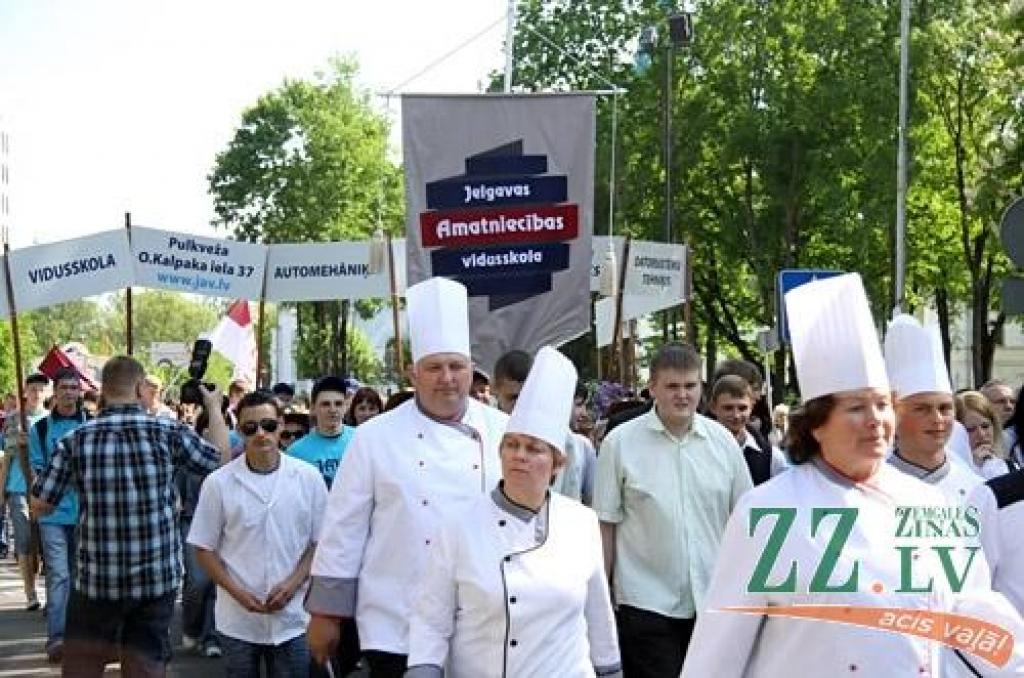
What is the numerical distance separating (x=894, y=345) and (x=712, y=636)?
72.5 inches

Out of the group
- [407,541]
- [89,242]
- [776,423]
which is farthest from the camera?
[776,423]

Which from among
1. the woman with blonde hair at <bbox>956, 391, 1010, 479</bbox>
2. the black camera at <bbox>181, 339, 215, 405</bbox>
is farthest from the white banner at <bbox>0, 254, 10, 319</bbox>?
the woman with blonde hair at <bbox>956, 391, 1010, 479</bbox>

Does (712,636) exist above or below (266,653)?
above

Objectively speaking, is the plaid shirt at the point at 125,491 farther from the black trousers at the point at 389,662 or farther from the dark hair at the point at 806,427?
the dark hair at the point at 806,427

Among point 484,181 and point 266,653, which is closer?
point 266,653

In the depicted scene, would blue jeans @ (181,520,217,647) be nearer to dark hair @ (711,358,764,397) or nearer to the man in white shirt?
dark hair @ (711,358,764,397)

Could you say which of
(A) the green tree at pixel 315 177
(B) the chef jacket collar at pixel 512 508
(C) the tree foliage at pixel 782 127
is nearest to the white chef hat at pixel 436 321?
(B) the chef jacket collar at pixel 512 508

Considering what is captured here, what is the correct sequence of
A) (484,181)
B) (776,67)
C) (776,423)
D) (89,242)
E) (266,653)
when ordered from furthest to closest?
(776,67)
(776,423)
(89,242)
(484,181)
(266,653)

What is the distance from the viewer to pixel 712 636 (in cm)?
465

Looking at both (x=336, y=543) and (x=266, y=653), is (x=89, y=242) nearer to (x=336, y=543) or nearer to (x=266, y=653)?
(x=266, y=653)

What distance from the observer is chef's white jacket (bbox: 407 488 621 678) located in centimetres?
586

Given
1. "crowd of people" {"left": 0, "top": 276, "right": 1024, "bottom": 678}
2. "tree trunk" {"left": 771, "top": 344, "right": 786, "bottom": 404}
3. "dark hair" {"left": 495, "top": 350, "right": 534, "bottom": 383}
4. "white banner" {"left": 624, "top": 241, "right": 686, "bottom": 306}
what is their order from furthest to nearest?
1. "tree trunk" {"left": 771, "top": 344, "right": 786, "bottom": 404}
2. "white banner" {"left": 624, "top": 241, "right": 686, "bottom": 306}
3. "dark hair" {"left": 495, "top": 350, "right": 534, "bottom": 383}
4. "crowd of people" {"left": 0, "top": 276, "right": 1024, "bottom": 678}

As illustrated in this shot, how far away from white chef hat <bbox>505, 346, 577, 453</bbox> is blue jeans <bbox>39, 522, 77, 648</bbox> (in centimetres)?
839

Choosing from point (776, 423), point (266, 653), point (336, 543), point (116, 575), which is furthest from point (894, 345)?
point (776, 423)
